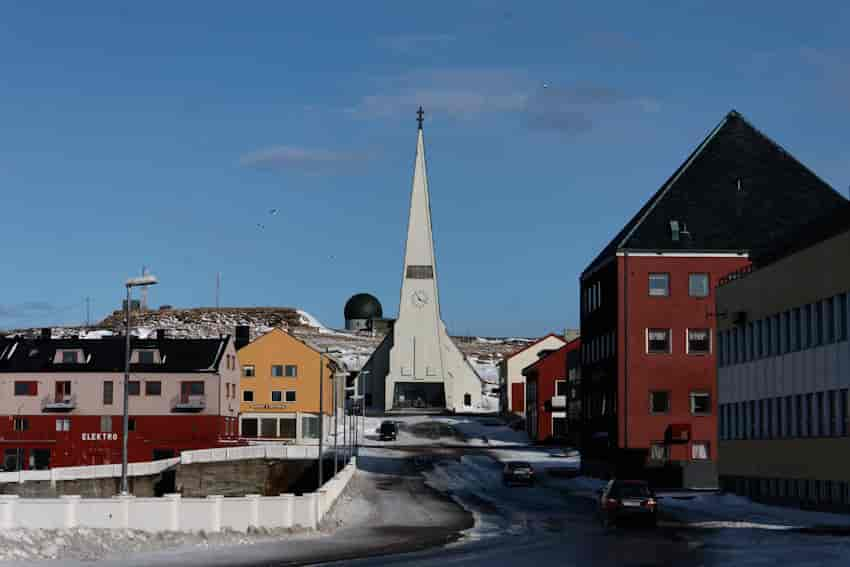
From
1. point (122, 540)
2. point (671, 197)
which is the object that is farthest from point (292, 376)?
point (122, 540)

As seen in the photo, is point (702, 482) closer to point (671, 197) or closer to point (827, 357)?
point (671, 197)

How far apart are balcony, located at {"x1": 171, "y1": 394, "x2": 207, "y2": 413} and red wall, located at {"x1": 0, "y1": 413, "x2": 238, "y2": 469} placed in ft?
1.82

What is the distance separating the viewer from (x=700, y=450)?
3570 inches

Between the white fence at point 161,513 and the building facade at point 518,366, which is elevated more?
the building facade at point 518,366

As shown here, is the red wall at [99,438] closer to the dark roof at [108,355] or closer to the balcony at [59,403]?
the balcony at [59,403]

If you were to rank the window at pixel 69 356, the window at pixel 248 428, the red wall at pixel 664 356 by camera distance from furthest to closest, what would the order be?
the window at pixel 248 428 → the window at pixel 69 356 → the red wall at pixel 664 356

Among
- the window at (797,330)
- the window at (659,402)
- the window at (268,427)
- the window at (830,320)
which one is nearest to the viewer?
the window at (830,320)

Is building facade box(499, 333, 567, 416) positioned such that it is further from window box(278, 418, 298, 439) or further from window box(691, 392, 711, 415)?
window box(691, 392, 711, 415)

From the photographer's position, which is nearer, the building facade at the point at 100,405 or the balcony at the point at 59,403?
the building facade at the point at 100,405

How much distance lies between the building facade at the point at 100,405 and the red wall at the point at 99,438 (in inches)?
3.1

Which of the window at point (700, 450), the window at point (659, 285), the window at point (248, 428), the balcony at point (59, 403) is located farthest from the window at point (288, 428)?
the window at point (700, 450)

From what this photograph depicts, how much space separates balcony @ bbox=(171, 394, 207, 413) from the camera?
115 m

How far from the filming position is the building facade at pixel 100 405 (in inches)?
4471

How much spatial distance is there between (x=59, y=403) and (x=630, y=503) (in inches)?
2899
